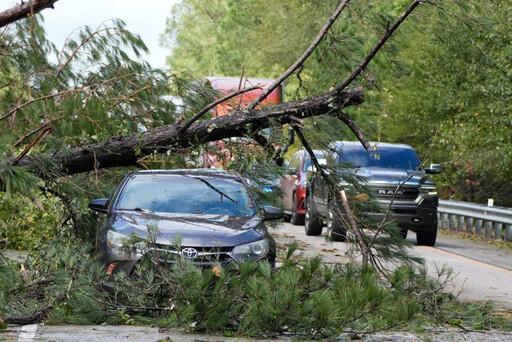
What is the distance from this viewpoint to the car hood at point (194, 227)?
10531mm

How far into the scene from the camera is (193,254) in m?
10.4

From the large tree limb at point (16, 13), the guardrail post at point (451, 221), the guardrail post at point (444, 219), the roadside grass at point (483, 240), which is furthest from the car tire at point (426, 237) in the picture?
the large tree limb at point (16, 13)

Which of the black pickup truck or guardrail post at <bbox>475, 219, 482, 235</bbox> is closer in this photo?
the black pickup truck

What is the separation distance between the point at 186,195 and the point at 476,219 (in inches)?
617

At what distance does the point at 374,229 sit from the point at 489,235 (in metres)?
13.3

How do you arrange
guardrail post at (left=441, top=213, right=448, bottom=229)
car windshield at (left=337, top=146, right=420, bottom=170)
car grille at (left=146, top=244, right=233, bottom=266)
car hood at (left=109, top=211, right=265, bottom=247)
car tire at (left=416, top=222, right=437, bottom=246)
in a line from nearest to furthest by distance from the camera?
car grille at (left=146, top=244, right=233, bottom=266) → car hood at (left=109, top=211, right=265, bottom=247) → car tire at (left=416, top=222, right=437, bottom=246) → car windshield at (left=337, top=146, right=420, bottom=170) → guardrail post at (left=441, top=213, right=448, bottom=229)

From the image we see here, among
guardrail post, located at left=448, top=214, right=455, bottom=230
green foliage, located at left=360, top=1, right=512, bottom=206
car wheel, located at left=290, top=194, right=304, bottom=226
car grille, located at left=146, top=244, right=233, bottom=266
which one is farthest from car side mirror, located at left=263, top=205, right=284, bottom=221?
guardrail post, located at left=448, top=214, right=455, bottom=230

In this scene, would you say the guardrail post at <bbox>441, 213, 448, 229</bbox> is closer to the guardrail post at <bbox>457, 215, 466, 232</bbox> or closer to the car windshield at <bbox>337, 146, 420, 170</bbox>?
the guardrail post at <bbox>457, 215, 466, 232</bbox>

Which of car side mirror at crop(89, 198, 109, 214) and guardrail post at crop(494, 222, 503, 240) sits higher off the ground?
car side mirror at crop(89, 198, 109, 214)

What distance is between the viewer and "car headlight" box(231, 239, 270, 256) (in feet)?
34.9

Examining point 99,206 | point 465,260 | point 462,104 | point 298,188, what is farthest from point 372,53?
point 462,104

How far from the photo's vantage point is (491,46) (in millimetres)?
28547

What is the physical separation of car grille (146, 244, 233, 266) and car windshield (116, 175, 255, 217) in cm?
130

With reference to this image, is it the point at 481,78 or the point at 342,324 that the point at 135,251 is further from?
the point at 481,78
